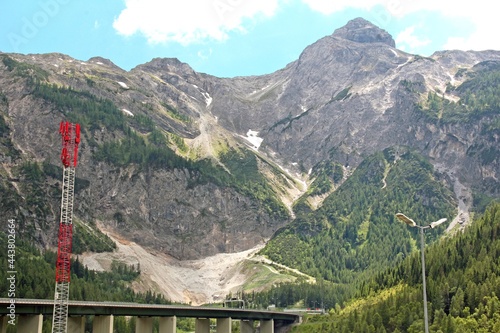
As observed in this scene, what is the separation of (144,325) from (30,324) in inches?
1379

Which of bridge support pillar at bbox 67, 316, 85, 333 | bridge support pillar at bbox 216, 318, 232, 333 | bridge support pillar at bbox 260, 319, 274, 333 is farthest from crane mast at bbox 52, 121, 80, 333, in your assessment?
bridge support pillar at bbox 260, 319, 274, 333

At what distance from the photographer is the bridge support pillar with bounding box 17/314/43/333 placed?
111 metres

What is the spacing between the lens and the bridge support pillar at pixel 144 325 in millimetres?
142250

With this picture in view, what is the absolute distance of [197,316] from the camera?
158m

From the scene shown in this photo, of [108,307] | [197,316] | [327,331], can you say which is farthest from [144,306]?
[327,331]

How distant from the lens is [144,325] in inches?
5625

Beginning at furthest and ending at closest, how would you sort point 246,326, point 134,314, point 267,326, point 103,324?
1. point 267,326
2. point 246,326
3. point 134,314
4. point 103,324

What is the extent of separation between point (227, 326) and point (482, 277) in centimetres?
6591

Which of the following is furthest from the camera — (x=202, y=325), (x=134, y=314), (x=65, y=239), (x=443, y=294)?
(x=202, y=325)

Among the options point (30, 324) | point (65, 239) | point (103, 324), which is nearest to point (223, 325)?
point (103, 324)

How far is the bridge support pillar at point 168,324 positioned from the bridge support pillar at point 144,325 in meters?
7.08

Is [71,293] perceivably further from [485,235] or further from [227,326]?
[485,235]

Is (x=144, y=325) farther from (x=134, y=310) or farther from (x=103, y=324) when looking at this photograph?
(x=103, y=324)

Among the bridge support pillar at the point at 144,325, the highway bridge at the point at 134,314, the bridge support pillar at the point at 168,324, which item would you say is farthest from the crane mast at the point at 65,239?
the bridge support pillar at the point at 168,324
